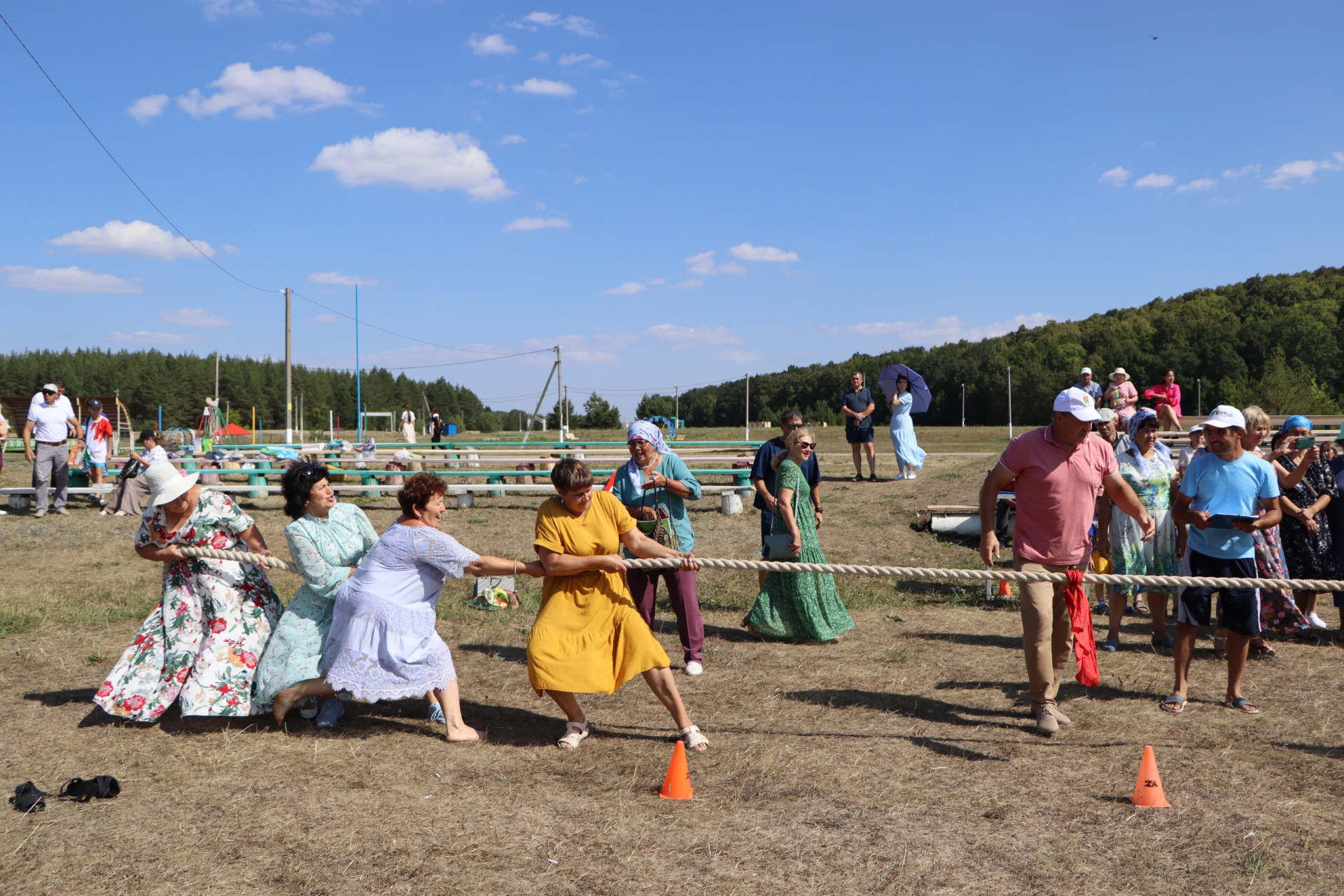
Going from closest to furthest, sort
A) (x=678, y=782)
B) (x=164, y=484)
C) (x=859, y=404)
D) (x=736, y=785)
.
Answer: (x=678, y=782)
(x=736, y=785)
(x=164, y=484)
(x=859, y=404)

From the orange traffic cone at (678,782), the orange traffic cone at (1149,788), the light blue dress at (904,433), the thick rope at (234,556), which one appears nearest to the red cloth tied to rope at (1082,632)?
the orange traffic cone at (1149,788)

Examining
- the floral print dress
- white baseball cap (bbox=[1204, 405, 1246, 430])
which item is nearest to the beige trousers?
white baseball cap (bbox=[1204, 405, 1246, 430])

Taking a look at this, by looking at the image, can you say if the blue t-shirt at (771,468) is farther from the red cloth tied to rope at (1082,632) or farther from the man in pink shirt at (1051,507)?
the red cloth tied to rope at (1082,632)

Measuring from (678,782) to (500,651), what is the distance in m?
3.04

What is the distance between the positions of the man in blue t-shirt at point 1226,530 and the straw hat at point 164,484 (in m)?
5.38

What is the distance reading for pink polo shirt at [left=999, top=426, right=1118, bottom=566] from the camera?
480cm

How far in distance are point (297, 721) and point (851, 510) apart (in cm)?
957

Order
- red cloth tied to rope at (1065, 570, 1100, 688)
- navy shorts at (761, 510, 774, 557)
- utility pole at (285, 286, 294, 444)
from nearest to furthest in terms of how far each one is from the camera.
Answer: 1. red cloth tied to rope at (1065, 570, 1100, 688)
2. navy shorts at (761, 510, 774, 557)
3. utility pole at (285, 286, 294, 444)

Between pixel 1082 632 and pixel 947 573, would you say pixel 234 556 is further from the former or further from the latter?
pixel 1082 632

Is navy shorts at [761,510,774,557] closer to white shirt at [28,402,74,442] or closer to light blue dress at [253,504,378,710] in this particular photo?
light blue dress at [253,504,378,710]

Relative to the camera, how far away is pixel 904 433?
1638 centimetres

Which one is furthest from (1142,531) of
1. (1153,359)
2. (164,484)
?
→ (1153,359)

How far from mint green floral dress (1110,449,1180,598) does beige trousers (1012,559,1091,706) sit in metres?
1.86

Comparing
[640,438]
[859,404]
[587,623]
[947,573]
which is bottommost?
[587,623]
